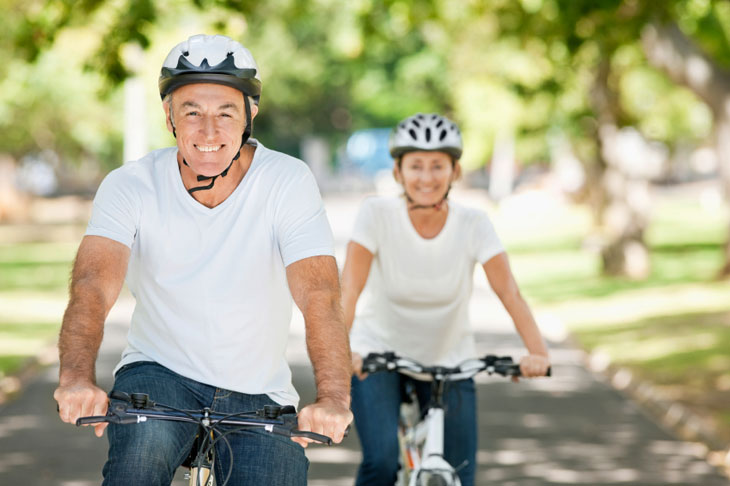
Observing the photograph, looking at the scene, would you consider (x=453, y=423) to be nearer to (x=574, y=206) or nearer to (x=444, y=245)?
(x=444, y=245)

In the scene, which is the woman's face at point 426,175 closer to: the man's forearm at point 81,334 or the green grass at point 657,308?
the man's forearm at point 81,334

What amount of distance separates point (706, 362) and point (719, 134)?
8.31m

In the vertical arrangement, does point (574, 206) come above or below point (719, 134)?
above

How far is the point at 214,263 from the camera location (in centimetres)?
363

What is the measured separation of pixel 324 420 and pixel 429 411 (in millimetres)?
2050

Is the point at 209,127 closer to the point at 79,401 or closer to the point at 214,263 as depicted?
the point at 214,263

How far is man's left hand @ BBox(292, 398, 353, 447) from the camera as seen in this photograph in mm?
3254

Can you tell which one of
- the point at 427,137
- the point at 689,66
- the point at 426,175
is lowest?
the point at 426,175

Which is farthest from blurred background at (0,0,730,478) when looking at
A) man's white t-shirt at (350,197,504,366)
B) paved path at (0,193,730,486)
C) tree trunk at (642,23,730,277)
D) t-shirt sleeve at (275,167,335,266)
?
t-shirt sleeve at (275,167,335,266)

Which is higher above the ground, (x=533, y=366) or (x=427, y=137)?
(x=427, y=137)

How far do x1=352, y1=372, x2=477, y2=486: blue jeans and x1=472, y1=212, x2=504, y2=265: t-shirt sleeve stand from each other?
55 centimetres

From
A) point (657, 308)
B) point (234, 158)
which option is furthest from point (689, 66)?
point (234, 158)

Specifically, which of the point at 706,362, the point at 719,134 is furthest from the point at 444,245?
the point at 719,134

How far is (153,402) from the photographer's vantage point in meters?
3.37
